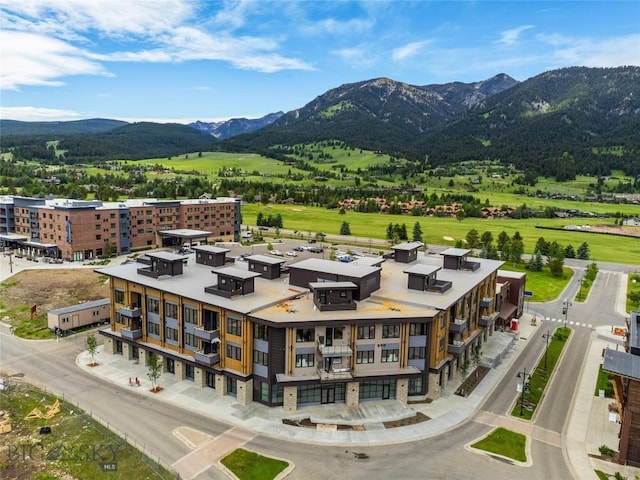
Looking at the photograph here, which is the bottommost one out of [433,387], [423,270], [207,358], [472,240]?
[433,387]

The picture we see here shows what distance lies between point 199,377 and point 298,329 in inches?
523

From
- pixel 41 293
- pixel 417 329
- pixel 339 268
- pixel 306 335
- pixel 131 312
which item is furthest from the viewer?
pixel 41 293

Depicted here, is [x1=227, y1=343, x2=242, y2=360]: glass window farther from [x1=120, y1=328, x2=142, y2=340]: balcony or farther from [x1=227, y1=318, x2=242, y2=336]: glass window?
[x1=120, y1=328, x2=142, y2=340]: balcony

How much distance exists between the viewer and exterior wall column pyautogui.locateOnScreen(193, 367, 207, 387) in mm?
50500

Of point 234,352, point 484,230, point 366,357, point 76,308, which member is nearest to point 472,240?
point 484,230

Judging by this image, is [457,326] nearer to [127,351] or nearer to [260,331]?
[260,331]

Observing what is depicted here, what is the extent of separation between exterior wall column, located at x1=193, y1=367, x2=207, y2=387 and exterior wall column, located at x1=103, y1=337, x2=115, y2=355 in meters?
15.3

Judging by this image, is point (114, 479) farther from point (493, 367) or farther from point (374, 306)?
point (493, 367)

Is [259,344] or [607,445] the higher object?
[259,344]

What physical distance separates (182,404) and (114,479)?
12.0 metres

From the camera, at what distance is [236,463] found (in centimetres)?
3766

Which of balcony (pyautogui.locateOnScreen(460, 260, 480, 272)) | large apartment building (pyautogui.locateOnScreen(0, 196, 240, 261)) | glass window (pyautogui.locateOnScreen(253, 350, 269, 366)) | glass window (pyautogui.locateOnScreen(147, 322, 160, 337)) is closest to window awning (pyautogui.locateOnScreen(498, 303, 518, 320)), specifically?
balcony (pyautogui.locateOnScreen(460, 260, 480, 272))

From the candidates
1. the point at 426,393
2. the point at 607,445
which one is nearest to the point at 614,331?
the point at 607,445

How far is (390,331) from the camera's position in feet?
159
